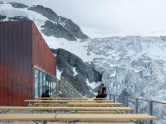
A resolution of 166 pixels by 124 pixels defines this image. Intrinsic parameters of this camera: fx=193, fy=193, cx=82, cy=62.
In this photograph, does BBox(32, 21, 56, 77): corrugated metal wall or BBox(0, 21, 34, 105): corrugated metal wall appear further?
BBox(32, 21, 56, 77): corrugated metal wall

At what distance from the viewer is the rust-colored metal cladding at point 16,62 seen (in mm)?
10266

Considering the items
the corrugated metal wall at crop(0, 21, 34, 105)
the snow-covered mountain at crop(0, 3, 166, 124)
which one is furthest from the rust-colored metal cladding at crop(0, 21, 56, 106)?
the snow-covered mountain at crop(0, 3, 166, 124)

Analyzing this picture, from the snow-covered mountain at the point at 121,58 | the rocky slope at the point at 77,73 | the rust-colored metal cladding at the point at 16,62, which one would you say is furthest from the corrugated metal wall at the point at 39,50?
the rocky slope at the point at 77,73

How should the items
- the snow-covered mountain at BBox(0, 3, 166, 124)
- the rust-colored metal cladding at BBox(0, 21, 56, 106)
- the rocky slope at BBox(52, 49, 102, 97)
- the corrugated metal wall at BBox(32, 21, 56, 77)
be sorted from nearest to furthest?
the rust-colored metal cladding at BBox(0, 21, 56, 106), the corrugated metal wall at BBox(32, 21, 56, 77), the snow-covered mountain at BBox(0, 3, 166, 124), the rocky slope at BBox(52, 49, 102, 97)

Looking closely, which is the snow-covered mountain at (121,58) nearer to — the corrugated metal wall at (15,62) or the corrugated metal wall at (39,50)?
the corrugated metal wall at (39,50)

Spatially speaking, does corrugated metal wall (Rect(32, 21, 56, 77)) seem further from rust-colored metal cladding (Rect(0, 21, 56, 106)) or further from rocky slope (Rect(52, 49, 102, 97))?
rocky slope (Rect(52, 49, 102, 97))

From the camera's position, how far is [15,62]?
10477 mm

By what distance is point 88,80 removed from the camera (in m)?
52.6

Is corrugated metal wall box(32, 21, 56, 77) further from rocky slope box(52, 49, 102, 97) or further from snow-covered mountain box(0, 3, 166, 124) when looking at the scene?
rocky slope box(52, 49, 102, 97)

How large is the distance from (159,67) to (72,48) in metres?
28.5

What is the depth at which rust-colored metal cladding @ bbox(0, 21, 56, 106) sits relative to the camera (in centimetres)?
1027

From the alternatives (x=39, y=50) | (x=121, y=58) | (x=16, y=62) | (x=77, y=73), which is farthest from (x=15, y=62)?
(x=121, y=58)

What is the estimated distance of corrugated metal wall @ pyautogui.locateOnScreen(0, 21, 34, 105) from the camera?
33.7ft

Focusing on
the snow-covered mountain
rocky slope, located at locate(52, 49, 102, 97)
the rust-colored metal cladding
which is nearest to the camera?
the rust-colored metal cladding
